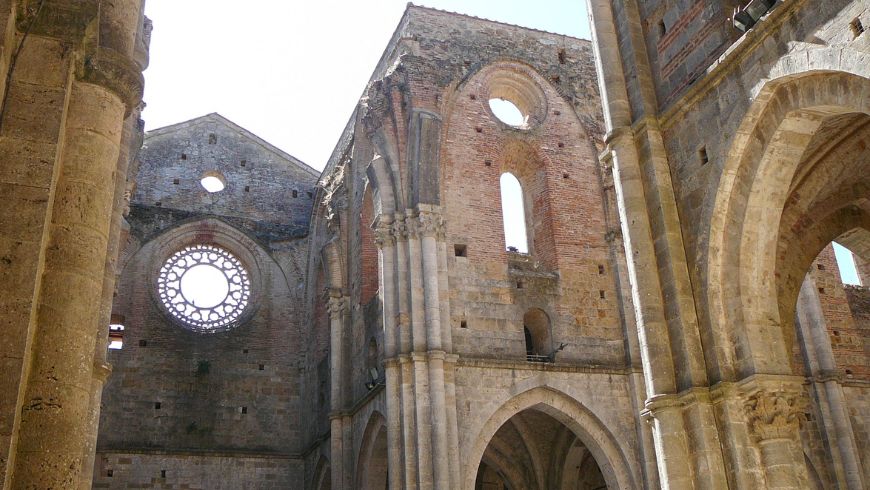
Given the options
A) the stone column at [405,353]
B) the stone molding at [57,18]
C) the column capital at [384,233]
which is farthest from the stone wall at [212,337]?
the stone molding at [57,18]

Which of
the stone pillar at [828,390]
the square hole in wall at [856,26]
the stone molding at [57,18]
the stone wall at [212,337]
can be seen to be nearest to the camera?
the stone molding at [57,18]

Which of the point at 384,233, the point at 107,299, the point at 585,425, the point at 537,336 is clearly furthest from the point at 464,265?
the point at 107,299

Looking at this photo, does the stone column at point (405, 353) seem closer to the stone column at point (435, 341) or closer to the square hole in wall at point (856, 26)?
the stone column at point (435, 341)

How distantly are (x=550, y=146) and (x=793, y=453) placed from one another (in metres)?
10.5

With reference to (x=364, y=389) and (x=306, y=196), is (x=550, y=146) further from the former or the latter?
(x=306, y=196)

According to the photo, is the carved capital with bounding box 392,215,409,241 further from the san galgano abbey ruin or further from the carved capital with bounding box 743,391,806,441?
the carved capital with bounding box 743,391,806,441

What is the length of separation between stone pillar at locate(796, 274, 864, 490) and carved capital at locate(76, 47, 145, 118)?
12689 mm

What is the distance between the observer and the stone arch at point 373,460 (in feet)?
53.2

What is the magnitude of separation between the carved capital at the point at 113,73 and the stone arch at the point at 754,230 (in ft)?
17.2

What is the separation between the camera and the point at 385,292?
1486cm

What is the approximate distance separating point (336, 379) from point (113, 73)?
521 inches

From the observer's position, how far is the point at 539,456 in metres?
17.0

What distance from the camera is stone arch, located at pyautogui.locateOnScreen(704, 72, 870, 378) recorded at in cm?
779

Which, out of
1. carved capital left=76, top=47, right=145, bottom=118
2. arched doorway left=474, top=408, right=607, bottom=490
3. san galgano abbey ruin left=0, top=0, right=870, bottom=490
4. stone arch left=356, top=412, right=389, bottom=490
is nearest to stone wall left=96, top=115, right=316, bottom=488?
san galgano abbey ruin left=0, top=0, right=870, bottom=490
